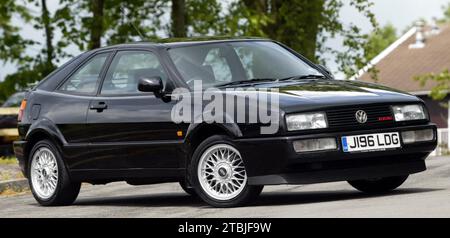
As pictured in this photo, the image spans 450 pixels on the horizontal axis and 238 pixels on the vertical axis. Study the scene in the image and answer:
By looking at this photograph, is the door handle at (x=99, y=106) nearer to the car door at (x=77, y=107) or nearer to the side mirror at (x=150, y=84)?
the car door at (x=77, y=107)

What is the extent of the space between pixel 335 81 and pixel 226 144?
4.97ft

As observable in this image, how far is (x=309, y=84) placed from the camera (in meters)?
10.6

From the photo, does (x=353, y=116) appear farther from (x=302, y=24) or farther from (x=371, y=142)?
(x=302, y=24)

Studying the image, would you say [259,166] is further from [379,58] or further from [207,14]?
[379,58]

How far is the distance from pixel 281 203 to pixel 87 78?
2593 millimetres

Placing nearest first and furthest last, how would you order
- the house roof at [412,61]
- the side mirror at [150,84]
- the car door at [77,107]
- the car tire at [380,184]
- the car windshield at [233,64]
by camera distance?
the side mirror at [150,84] → the car windshield at [233,64] → the car tire at [380,184] → the car door at [77,107] → the house roof at [412,61]

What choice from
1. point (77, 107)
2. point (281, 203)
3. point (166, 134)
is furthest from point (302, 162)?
point (77, 107)

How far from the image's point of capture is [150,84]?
10.5 m

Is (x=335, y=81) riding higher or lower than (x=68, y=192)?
higher

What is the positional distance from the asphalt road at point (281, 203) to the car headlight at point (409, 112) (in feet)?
2.21

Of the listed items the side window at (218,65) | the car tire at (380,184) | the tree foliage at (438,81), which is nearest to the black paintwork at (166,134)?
the side window at (218,65)

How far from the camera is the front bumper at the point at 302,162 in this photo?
9.61m

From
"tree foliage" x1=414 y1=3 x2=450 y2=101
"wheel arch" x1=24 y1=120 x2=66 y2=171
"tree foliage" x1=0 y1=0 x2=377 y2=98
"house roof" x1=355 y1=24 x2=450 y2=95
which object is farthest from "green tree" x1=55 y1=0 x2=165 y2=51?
"house roof" x1=355 y1=24 x2=450 y2=95
